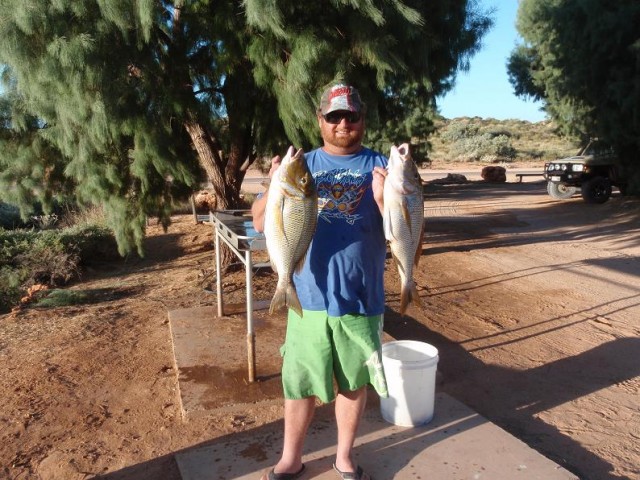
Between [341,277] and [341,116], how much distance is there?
71cm

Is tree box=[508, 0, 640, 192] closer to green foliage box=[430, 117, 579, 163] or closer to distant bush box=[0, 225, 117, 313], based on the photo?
distant bush box=[0, 225, 117, 313]

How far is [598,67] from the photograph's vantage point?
44.5 feet

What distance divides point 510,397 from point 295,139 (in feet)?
11.4

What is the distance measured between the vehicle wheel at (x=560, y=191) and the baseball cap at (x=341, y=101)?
16022 millimetres

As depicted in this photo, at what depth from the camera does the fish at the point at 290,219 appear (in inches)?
90.0

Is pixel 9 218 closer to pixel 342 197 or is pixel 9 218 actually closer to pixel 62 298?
pixel 62 298

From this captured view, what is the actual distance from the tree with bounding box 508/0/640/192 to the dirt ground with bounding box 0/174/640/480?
5446 mm

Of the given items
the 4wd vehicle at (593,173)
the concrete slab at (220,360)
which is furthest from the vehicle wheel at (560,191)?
the concrete slab at (220,360)

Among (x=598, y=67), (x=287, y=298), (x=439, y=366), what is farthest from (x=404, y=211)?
(x=598, y=67)

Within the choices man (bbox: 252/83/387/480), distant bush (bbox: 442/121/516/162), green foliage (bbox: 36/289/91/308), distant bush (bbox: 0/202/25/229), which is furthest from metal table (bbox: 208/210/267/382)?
distant bush (bbox: 442/121/516/162)

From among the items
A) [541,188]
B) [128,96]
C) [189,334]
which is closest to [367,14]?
[128,96]

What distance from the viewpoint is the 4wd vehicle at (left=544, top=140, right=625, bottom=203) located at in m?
15.3

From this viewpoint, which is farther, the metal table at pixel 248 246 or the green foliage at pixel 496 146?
the green foliage at pixel 496 146

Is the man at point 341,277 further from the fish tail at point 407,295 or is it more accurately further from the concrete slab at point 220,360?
the concrete slab at point 220,360
